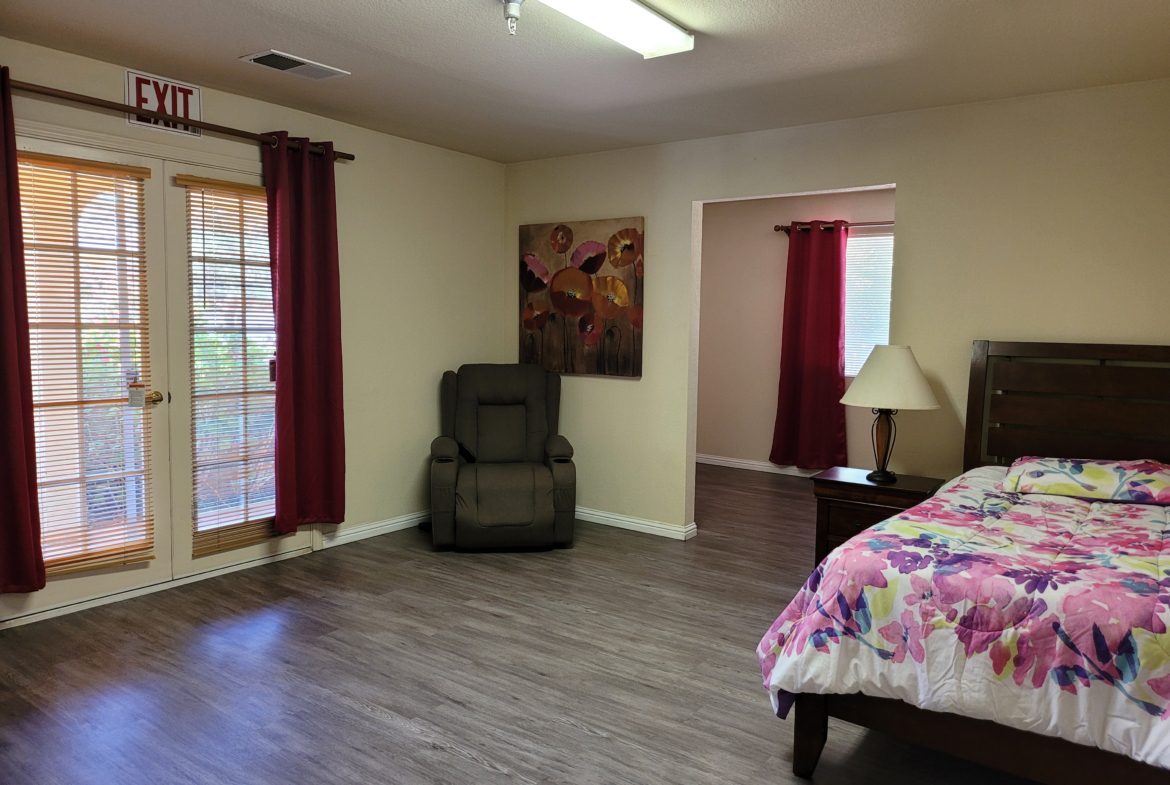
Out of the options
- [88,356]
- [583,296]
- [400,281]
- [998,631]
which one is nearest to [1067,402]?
[998,631]

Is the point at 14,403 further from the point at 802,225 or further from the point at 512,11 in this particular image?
the point at 802,225

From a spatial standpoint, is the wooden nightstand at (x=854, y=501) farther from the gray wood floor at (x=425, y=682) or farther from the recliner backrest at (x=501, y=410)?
the recliner backrest at (x=501, y=410)

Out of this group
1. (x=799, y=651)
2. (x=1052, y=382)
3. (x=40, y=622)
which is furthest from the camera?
(x=1052, y=382)

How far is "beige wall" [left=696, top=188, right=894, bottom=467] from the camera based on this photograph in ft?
22.8

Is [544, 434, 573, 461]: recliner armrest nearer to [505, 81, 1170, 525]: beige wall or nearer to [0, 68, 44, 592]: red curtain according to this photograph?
[505, 81, 1170, 525]: beige wall

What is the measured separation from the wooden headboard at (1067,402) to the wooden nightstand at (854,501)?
39cm

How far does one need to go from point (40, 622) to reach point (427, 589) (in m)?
1.67

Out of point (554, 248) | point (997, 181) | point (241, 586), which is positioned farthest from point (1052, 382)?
point (241, 586)

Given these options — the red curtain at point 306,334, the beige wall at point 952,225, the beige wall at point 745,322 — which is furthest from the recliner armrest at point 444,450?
the beige wall at point 745,322

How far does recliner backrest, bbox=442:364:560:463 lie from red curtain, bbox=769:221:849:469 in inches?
104

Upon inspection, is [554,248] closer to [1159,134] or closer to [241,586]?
[241,586]

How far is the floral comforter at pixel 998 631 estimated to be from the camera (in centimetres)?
189

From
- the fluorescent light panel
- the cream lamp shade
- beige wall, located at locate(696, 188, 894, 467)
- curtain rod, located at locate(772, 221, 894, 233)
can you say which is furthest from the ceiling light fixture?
beige wall, located at locate(696, 188, 894, 467)

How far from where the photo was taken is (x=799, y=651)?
227 cm
